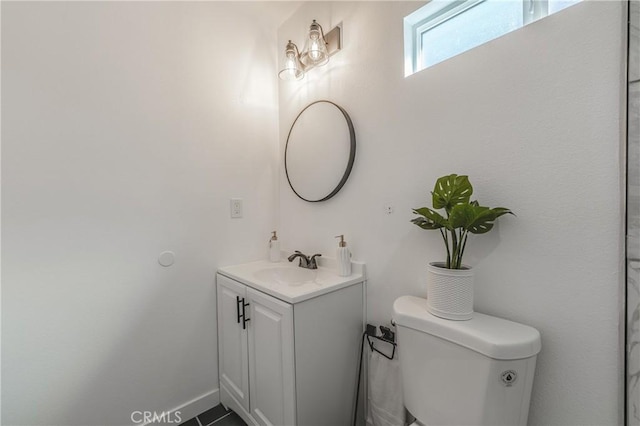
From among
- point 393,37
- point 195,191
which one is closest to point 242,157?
point 195,191

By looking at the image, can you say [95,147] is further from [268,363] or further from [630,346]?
[630,346]

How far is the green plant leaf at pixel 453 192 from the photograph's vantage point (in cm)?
89

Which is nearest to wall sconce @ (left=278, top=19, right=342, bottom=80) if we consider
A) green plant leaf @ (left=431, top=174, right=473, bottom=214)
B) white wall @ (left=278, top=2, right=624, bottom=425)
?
white wall @ (left=278, top=2, right=624, bottom=425)

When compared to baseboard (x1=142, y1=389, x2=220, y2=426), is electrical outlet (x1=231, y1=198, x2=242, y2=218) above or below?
above

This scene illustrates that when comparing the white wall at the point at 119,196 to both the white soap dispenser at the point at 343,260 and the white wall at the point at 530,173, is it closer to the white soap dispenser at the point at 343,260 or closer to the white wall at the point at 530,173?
the white soap dispenser at the point at 343,260

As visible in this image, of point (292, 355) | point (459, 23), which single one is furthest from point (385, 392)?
point (459, 23)

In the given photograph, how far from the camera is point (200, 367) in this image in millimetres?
1472

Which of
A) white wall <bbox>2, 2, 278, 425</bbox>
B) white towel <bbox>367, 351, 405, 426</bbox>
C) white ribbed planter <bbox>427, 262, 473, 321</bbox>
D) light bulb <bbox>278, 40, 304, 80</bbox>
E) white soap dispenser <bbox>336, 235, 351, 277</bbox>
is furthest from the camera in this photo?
light bulb <bbox>278, 40, 304, 80</bbox>

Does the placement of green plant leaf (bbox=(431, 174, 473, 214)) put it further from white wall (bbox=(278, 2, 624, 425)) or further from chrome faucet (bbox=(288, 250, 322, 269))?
chrome faucet (bbox=(288, 250, 322, 269))

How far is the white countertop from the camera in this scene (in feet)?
3.62

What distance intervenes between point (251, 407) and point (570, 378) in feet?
4.22

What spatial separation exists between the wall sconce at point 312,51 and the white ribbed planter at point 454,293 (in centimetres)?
127

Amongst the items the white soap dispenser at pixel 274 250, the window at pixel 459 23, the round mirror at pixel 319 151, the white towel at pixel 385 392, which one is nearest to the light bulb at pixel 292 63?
the round mirror at pixel 319 151

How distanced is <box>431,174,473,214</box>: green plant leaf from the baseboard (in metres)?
1.59
